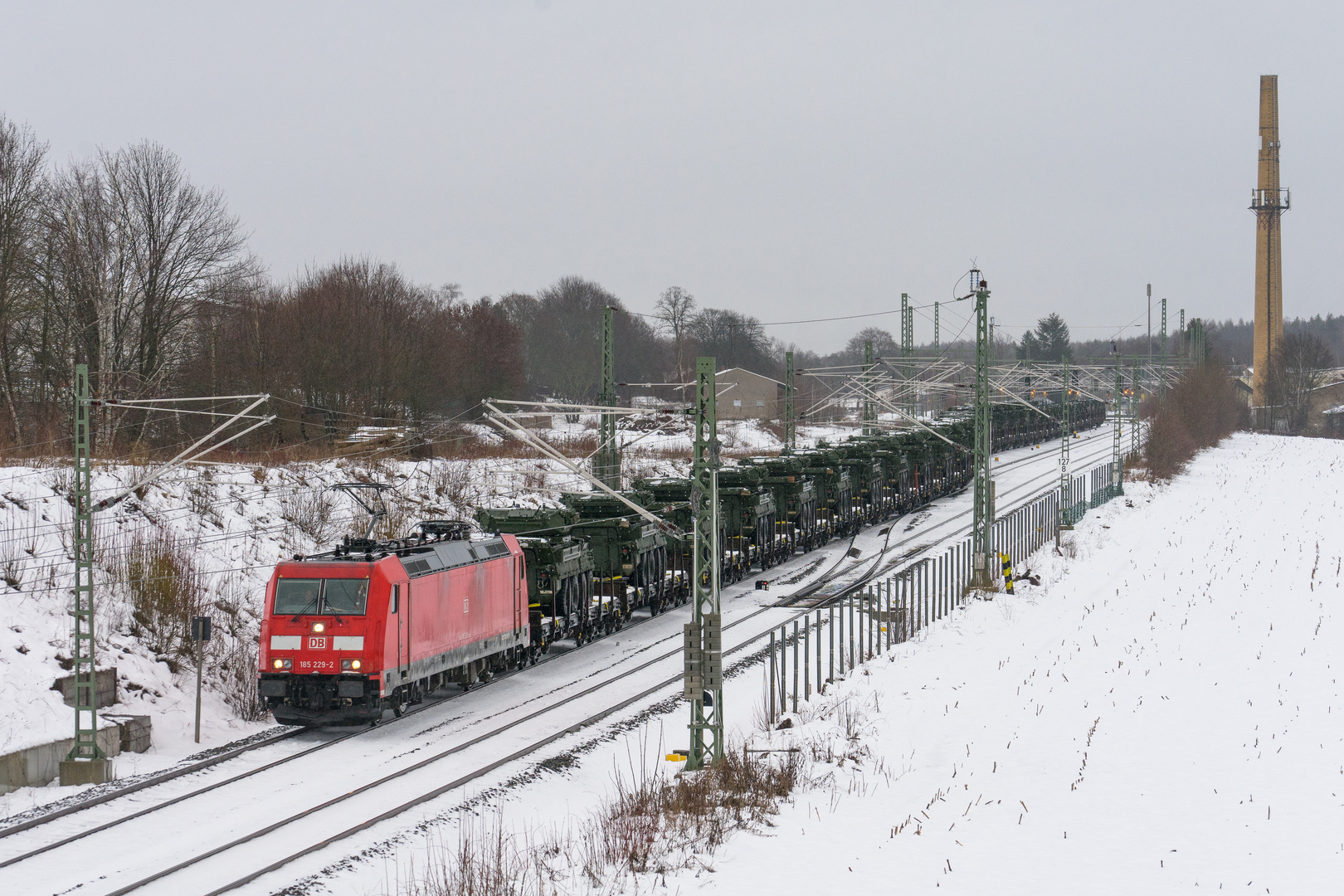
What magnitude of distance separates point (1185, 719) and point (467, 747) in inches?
461

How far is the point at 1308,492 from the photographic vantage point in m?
57.0

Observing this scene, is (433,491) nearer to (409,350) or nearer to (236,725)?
(409,350)

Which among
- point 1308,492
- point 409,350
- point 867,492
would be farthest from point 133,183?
point 1308,492

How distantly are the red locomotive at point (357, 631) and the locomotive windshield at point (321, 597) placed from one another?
0.01m

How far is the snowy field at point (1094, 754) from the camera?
13297 millimetres

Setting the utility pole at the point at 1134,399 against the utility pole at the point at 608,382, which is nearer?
the utility pole at the point at 608,382

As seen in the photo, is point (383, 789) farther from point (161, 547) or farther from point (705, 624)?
point (161, 547)

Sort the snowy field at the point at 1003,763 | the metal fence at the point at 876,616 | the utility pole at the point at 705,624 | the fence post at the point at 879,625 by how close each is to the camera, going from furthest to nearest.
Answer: the fence post at the point at 879,625 < the metal fence at the point at 876,616 < the utility pole at the point at 705,624 < the snowy field at the point at 1003,763

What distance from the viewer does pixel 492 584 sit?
78.9ft

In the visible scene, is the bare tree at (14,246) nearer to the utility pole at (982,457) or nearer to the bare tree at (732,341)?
the utility pole at (982,457)

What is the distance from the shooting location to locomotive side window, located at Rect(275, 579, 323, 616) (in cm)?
2017

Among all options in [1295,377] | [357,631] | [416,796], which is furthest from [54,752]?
[1295,377]

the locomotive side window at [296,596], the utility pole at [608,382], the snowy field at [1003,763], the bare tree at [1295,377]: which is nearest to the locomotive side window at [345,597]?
the locomotive side window at [296,596]

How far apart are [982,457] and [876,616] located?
7497 millimetres
